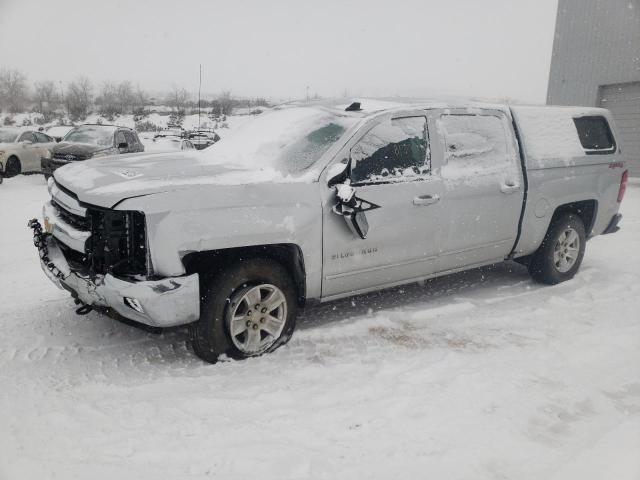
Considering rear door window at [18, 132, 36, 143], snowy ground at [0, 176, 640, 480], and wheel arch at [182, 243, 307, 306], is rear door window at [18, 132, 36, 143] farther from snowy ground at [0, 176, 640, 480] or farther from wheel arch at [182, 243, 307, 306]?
wheel arch at [182, 243, 307, 306]

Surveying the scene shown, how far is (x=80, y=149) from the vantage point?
12898mm

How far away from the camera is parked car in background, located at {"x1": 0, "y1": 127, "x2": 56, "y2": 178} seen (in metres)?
14.0

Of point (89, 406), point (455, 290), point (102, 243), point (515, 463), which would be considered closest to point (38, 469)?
point (89, 406)

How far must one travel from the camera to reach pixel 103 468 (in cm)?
241

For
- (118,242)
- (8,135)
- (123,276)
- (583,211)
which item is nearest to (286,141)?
(118,242)

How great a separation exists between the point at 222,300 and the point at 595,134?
475cm

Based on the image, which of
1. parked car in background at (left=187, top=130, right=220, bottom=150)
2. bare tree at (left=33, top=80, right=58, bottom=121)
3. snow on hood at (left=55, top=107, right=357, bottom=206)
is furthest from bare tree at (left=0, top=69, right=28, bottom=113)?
snow on hood at (left=55, top=107, right=357, bottom=206)

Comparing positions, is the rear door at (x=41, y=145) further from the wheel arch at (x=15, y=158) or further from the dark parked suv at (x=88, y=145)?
the dark parked suv at (x=88, y=145)

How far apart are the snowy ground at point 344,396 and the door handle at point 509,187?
1.10 m

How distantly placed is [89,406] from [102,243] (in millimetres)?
981

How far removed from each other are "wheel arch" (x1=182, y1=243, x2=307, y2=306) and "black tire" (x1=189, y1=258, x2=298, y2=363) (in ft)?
0.17

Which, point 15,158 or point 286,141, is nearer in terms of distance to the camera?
point 286,141

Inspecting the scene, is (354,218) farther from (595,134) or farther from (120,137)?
(120,137)

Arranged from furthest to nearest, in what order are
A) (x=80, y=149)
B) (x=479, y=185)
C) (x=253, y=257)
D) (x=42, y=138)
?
(x=42, y=138)
(x=80, y=149)
(x=479, y=185)
(x=253, y=257)
